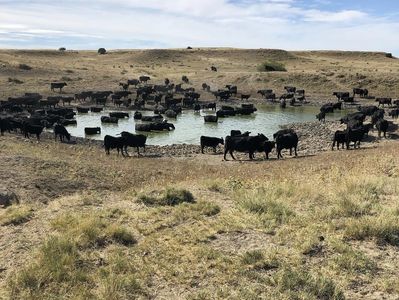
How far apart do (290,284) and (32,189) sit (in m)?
10.3

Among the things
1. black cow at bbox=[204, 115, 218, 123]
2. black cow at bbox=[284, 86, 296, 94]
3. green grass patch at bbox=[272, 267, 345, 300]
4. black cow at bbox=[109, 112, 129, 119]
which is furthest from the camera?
black cow at bbox=[284, 86, 296, 94]

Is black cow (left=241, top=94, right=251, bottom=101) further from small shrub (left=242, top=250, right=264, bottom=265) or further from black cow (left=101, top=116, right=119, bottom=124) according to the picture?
small shrub (left=242, top=250, right=264, bottom=265)

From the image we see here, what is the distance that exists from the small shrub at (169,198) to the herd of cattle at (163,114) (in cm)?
1276

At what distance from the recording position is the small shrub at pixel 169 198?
38.8ft

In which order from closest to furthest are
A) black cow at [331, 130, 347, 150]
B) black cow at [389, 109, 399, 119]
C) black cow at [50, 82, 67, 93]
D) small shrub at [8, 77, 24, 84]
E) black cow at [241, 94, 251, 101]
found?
black cow at [331, 130, 347, 150]
black cow at [389, 109, 399, 119]
black cow at [241, 94, 251, 101]
black cow at [50, 82, 67, 93]
small shrub at [8, 77, 24, 84]

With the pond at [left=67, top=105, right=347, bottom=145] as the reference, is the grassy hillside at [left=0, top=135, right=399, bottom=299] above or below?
→ above

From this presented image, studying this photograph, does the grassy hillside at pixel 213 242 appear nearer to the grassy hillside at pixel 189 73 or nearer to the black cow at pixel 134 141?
the black cow at pixel 134 141

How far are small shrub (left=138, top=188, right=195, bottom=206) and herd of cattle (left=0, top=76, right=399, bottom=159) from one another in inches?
502

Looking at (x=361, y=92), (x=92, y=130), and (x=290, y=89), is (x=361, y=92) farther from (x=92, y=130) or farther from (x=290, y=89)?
(x=92, y=130)

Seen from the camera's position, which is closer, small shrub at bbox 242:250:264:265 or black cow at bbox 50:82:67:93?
small shrub at bbox 242:250:264:265

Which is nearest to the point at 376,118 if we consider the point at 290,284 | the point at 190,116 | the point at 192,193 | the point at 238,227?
the point at 190,116

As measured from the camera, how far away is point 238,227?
980cm

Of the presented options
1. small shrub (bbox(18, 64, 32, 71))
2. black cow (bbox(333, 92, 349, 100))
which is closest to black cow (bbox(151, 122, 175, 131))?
black cow (bbox(333, 92, 349, 100))

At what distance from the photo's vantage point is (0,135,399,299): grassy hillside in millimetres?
7184
